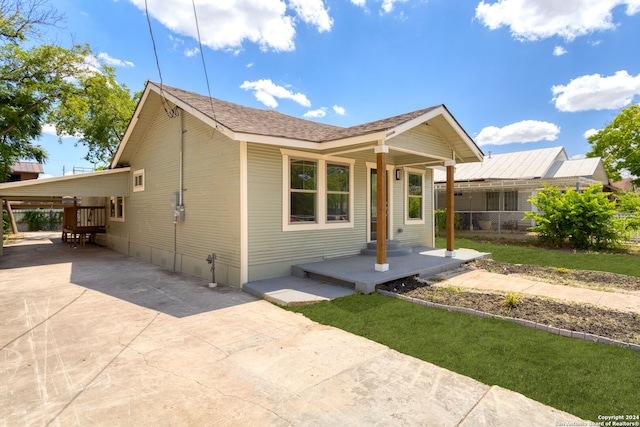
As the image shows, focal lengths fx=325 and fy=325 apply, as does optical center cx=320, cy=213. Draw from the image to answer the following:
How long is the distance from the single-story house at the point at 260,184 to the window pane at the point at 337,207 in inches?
1.0

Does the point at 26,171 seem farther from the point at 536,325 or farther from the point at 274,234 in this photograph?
the point at 536,325

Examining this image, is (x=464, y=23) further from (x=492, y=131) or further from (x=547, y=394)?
(x=492, y=131)

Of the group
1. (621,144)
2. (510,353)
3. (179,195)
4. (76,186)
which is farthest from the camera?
(621,144)

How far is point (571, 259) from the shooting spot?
31.8 feet

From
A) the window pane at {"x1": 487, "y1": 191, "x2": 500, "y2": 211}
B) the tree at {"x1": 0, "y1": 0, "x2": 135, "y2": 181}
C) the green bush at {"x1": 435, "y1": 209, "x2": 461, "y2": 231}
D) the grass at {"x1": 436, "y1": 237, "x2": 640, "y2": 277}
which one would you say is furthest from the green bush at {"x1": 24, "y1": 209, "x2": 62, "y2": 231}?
the window pane at {"x1": 487, "y1": 191, "x2": 500, "y2": 211}

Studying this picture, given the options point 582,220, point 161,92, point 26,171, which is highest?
point 26,171

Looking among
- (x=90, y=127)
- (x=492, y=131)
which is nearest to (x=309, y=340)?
(x=90, y=127)

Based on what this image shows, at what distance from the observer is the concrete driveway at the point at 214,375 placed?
2.52 metres

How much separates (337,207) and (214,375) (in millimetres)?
5680

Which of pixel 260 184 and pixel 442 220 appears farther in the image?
pixel 442 220

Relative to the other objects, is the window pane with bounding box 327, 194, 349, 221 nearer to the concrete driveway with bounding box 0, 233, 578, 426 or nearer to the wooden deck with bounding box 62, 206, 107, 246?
the concrete driveway with bounding box 0, 233, 578, 426

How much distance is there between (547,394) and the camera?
108 inches

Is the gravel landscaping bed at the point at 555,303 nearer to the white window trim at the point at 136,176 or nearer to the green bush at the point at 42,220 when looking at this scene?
the white window trim at the point at 136,176

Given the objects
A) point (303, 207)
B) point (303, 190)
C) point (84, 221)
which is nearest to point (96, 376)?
point (303, 207)
